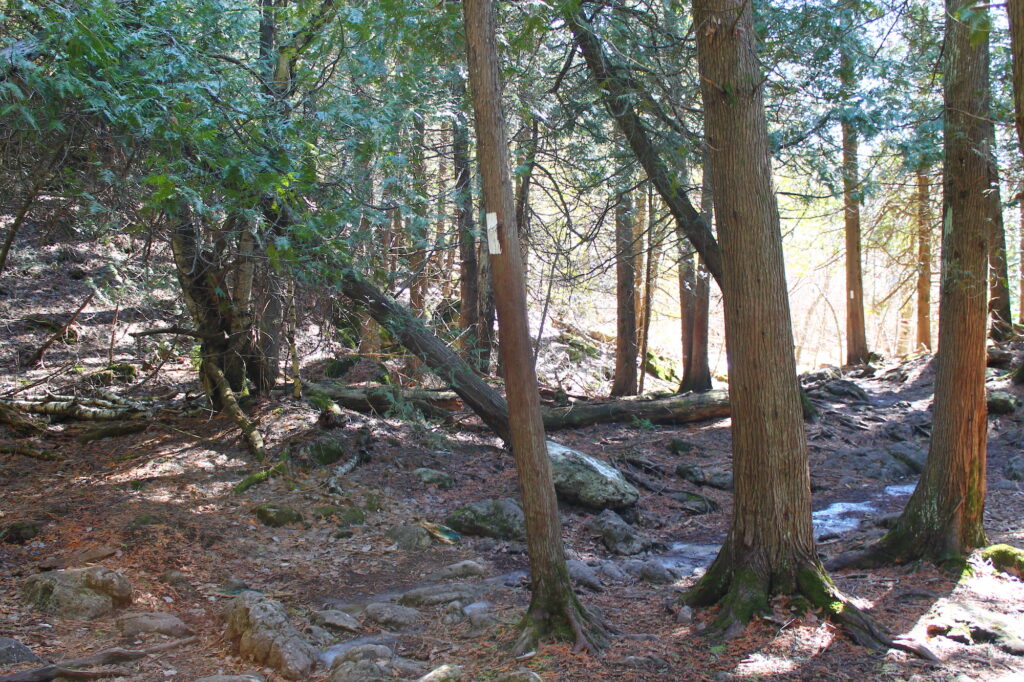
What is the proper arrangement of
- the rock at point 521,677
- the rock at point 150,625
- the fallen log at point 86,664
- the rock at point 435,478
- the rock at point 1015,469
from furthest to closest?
the rock at point 1015,469 → the rock at point 435,478 → the rock at point 150,625 → the rock at point 521,677 → the fallen log at point 86,664

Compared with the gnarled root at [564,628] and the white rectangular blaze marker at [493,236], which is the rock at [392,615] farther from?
the white rectangular blaze marker at [493,236]

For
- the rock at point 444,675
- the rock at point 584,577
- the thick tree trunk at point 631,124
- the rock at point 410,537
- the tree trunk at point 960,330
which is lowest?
the rock at point 584,577

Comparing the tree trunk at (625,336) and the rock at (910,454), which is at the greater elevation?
the tree trunk at (625,336)

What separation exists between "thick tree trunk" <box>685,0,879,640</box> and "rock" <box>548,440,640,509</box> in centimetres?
387

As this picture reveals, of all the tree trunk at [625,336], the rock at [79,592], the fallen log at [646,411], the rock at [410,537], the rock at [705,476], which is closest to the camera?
the rock at [79,592]

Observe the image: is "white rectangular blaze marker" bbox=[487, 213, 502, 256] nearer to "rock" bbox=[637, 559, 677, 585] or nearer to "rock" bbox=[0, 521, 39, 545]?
"rock" bbox=[637, 559, 677, 585]

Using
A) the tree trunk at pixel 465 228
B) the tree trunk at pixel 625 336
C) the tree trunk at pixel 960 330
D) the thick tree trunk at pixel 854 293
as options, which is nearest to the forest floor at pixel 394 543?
the tree trunk at pixel 960 330

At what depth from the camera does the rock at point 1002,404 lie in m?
12.8

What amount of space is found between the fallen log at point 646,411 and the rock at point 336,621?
7329mm

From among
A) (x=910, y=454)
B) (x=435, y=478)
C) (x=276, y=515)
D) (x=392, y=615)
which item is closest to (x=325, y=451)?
(x=435, y=478)

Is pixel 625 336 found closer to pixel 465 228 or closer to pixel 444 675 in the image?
Answer: pixel 465 228

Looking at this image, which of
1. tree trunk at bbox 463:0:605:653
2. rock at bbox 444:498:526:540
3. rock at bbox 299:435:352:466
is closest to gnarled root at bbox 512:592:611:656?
tree trunk at bbox 463:0:605:653

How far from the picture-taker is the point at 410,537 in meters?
7.71

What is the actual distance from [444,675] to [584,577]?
2.48m
